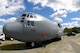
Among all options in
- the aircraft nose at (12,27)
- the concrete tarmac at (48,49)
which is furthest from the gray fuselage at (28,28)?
the concrete tarmac at (48,49)

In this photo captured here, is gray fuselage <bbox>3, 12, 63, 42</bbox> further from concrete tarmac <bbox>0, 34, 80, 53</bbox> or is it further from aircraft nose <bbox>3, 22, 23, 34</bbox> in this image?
concrete tarmac <bbox>0, 34, 80, 53</bbox>

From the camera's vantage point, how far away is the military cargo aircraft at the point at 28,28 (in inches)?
984

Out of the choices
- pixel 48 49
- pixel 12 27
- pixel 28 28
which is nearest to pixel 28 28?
pixel 28 28

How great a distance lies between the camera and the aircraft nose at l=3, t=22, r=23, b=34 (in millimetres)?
24609

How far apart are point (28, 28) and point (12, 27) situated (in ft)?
8.22

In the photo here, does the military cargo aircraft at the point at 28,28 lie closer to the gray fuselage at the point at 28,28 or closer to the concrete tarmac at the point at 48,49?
the gray fuselage at the point at 28,28

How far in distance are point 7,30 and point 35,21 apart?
A: 4829 mm

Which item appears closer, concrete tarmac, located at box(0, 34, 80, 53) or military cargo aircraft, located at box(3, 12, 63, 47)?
concrete tarmac, located at box(0, 34, 80, 53)

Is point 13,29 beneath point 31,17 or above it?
beneath

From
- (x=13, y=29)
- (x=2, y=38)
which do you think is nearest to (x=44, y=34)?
(x=13, y=29)

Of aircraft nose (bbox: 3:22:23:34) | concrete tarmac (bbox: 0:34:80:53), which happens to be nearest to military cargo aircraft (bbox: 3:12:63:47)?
aircraft nose (bbox: 3:22:23:34)

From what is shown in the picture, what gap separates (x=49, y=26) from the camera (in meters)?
30.2

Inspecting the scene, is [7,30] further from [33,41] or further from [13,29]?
[33,41]

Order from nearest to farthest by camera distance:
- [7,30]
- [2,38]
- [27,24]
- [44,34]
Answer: [7,30] → [27,24] → [44,34] → [2,38]
